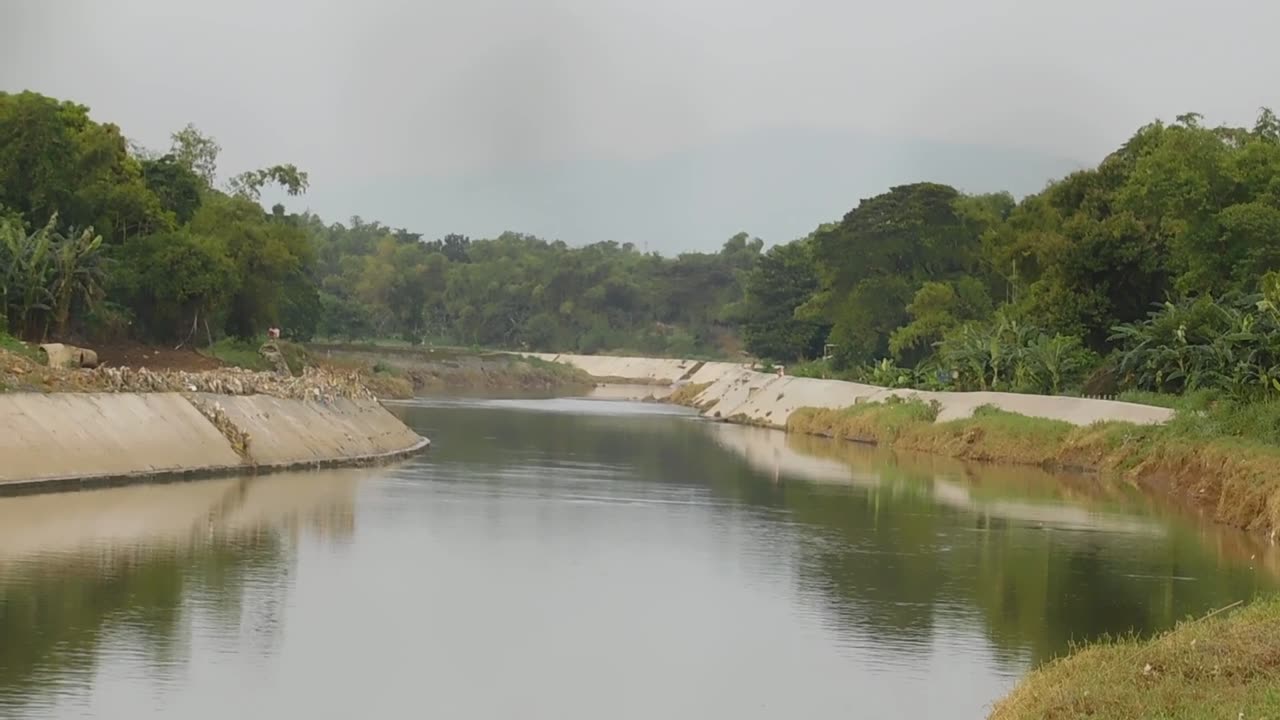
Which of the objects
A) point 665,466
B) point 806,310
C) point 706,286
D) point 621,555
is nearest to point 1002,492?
point 665,466

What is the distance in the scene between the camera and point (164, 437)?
128 ft

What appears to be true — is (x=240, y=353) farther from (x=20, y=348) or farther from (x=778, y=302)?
(x=778, y=302)

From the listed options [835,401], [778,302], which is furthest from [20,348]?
[778,302]

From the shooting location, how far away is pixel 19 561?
24.3 meters

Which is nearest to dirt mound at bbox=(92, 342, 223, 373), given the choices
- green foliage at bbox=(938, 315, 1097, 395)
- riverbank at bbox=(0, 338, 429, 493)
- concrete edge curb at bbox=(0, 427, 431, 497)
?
riverbank at bbox=(0, 338, 429, 493)

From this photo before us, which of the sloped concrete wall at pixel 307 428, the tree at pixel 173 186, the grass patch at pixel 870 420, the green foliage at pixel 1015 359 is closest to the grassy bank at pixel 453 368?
the tree at pixel 173 186

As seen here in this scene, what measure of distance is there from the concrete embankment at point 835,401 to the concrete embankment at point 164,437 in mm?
21041

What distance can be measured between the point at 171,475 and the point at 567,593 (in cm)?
1593

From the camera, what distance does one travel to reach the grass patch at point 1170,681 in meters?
13.4

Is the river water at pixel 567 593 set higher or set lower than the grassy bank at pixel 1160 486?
lower

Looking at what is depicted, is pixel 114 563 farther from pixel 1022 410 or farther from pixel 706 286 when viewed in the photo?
pixel 706 286

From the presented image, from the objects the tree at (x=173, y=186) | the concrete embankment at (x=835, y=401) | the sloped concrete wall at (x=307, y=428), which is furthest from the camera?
the tree at (x=173, y=186)

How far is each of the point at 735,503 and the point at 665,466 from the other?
11.7 metres

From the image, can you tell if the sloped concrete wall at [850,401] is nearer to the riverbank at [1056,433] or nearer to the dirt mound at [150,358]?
the riverbank at [1056,433]
